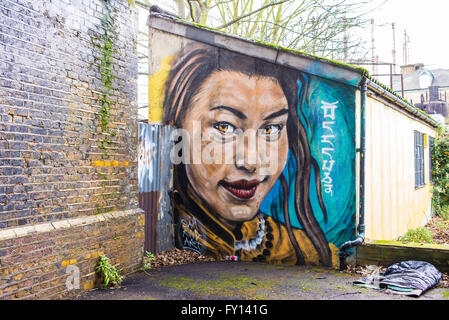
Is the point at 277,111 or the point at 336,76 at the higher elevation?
the point at 336,76

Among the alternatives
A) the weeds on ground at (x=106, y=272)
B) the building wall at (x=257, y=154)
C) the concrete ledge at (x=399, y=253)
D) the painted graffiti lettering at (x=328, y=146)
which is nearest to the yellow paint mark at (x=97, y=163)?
the weeds on ground at (x=106, y=272)

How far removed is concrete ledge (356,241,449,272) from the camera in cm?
568

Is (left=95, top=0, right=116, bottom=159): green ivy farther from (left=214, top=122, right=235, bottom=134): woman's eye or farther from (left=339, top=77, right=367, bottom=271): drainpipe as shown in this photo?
(left=339, top=77, right=367, bottom=271): drainpipe

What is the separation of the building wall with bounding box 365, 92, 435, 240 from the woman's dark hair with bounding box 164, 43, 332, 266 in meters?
0.99

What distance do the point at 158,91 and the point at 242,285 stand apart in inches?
164

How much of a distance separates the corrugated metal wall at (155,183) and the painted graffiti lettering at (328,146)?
2.91 metres

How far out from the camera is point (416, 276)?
5.20m

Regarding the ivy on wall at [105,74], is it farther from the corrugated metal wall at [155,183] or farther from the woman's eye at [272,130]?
the woman's eye at [272,130]

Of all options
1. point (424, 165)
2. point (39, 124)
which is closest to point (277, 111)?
point (39, 124)

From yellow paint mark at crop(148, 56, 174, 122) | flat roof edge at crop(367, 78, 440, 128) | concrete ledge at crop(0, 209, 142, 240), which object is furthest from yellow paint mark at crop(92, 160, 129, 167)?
flat roof edge at crop(367, 78, 440, 128)

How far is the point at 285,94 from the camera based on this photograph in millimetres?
6848

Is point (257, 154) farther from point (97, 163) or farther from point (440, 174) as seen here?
point (440, 174)
